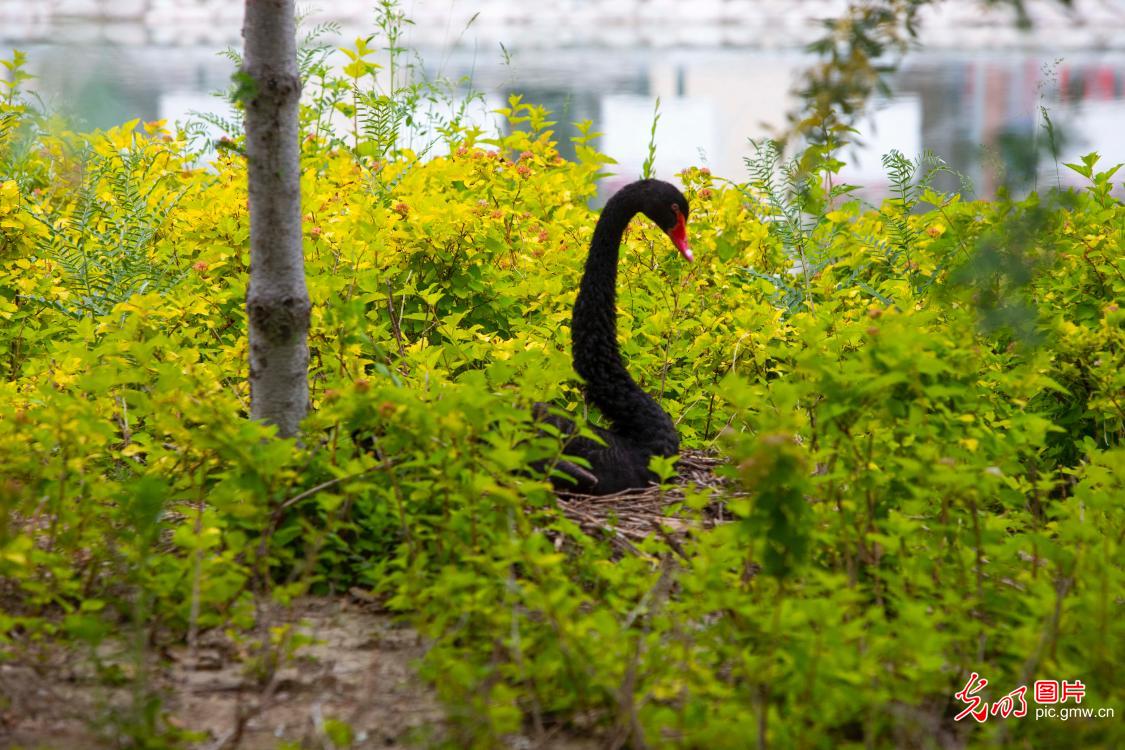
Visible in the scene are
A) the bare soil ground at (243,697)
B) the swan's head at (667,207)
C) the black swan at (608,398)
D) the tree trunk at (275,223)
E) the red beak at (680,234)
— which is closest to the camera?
the bare soil ground at (243,697)

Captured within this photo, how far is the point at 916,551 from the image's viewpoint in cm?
299

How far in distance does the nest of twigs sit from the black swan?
67 millimetres

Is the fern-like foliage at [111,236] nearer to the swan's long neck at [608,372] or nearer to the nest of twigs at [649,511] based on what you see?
the swan's long neck at [608,372]

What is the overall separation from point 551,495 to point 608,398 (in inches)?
31.5

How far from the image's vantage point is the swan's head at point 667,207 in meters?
4.31

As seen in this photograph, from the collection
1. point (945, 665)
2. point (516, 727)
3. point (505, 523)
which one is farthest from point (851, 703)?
point (505, 523)

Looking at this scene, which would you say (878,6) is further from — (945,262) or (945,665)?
(945,262)

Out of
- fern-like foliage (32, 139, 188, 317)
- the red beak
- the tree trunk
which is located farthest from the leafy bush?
the red beak

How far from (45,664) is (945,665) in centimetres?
204

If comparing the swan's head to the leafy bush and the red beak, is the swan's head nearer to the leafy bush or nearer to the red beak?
the red beak

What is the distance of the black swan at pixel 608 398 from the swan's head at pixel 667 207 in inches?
4.1

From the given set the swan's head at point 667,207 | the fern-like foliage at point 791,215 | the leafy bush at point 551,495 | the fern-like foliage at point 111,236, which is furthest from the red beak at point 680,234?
the fern-like foliage at point 111,236

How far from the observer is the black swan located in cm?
379

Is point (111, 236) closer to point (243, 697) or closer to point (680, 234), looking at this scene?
point (680, 234)
